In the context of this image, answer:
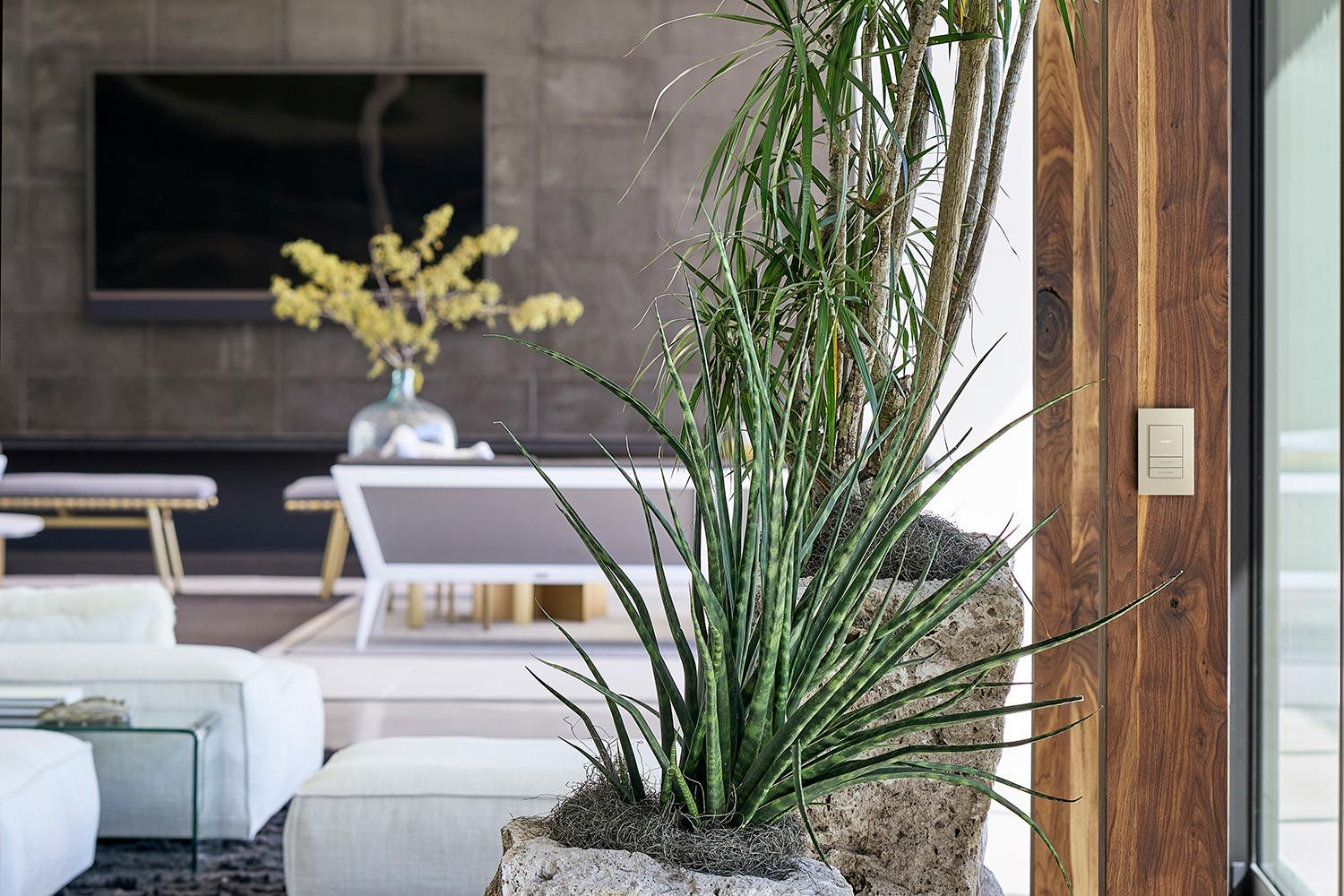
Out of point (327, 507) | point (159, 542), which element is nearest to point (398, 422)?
point (327, 507)

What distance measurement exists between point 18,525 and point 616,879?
5928 mm

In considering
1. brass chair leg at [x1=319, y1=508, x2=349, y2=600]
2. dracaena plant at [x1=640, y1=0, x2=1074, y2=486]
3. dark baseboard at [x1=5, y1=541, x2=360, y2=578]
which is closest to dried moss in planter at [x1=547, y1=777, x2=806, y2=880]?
dracaena plant at [x1=640, y1=0, x2=1074, y2=486]

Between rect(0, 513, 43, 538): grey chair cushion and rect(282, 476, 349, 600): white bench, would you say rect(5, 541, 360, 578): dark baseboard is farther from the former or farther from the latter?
rect(0, 513, 43, 538): grey chair cushion

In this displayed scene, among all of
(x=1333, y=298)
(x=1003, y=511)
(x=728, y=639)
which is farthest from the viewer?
(x=1003, y=511)

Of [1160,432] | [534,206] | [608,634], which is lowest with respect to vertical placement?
[608,634]

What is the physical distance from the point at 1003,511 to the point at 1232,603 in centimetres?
43

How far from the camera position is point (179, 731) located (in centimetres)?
227

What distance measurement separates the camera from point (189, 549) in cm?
745

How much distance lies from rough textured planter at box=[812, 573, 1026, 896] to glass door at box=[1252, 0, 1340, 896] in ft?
2.23

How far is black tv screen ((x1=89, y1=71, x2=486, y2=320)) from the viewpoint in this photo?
7.38 meters

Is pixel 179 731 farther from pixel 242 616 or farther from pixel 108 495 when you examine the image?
pixel 108 495

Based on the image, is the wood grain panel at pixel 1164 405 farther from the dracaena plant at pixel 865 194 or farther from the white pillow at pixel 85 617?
the white pillow at pixel 85 617

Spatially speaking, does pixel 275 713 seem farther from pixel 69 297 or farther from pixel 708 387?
pixel 69 297

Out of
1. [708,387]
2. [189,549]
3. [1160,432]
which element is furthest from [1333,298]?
[189,549]
